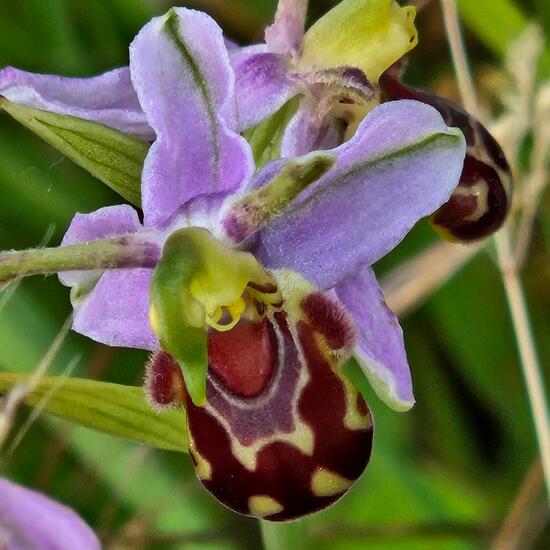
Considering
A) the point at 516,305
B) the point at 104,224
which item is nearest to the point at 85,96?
the point at 104,224

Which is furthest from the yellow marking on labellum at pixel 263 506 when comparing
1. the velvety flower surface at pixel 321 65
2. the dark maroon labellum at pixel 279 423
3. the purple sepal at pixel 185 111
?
the velvety flower surface at pixel 321 65

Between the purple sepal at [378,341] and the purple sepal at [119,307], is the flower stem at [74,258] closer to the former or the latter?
the purple sepal at [119,307]

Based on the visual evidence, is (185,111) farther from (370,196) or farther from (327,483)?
(327,483)

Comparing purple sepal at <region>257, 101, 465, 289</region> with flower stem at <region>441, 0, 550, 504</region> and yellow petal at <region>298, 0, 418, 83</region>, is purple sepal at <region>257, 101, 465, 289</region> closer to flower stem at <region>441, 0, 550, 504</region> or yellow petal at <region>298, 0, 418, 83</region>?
yellow petal at <region>298, 0, 418, 83</region>

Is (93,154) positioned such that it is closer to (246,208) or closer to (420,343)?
(246,208)

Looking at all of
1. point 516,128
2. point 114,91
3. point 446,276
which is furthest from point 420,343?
point 114,91

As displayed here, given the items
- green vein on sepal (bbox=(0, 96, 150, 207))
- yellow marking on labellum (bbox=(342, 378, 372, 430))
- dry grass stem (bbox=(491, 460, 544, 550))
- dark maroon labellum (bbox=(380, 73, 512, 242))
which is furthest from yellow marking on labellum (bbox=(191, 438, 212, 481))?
dry grass stem (bbox=(491, 460, 544, 550))
